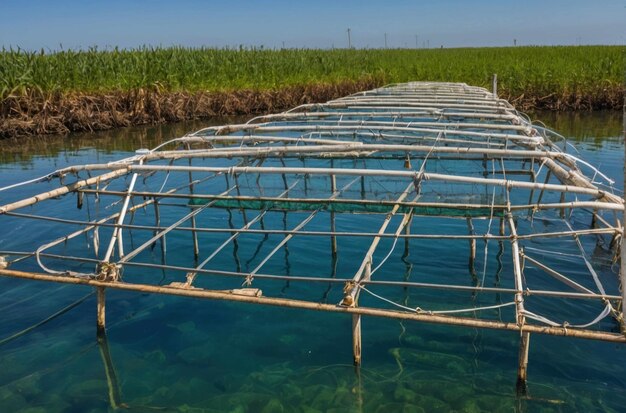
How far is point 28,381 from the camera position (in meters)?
6.32

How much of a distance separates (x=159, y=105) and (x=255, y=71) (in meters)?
7.17

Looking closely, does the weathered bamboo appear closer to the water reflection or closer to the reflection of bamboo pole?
the reflection of bamboo pole

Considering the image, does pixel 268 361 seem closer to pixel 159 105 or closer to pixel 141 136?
pixel 141 136

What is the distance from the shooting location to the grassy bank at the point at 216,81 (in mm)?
21641

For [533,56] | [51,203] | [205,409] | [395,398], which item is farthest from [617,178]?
[533,56]

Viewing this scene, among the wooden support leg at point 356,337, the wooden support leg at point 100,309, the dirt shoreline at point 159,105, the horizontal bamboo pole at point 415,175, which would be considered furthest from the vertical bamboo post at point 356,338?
the dirt shoreline at point 159,105

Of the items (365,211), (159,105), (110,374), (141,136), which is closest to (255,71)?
(159,105)

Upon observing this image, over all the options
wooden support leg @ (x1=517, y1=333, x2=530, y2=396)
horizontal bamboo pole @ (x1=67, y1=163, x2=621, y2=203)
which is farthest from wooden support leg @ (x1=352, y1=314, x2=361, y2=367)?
horizontal bamboo pole @ (x1=67, y1=163, x2=621, y2=203)

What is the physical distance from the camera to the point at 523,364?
219 inches

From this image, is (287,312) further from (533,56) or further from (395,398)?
(533,56)

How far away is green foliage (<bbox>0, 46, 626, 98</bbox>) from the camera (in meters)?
22.5

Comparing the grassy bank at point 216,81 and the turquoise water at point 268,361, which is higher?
the grassy bank at point 216,81

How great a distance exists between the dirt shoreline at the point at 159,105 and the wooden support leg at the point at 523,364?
20.4 m

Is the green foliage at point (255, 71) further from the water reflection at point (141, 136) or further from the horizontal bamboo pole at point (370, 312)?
the horizontal bamboo pole at point (370, 312)
